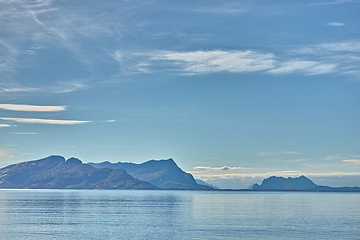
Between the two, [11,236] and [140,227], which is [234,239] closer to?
[140,227]

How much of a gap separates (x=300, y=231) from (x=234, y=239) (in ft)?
104

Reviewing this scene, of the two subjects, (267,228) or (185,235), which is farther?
(267,228)

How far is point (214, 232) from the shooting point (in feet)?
456

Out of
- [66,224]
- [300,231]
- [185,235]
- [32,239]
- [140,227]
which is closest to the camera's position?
[32,239]

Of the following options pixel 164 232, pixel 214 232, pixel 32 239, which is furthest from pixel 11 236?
pixel 214 232

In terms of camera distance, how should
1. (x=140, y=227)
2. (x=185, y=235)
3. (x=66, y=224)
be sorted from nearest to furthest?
(x=185, y=235)
(x=140, y=227)
(x=66, y=224)

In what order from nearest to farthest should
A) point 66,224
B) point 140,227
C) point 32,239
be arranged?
point 32,239
point 140,227
point 66,224

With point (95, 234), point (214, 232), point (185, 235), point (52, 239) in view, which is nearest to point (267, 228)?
point (214, 232)

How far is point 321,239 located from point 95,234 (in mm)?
69817

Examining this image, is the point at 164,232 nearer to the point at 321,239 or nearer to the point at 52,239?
the point at 52,239

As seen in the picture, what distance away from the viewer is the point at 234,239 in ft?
411

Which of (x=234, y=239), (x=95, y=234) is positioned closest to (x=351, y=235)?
(x=234, y=239)

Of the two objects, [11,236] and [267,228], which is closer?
[11,236]

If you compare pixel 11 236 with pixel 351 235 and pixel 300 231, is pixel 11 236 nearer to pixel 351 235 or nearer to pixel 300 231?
pixel 300 231
